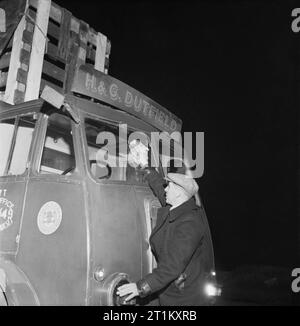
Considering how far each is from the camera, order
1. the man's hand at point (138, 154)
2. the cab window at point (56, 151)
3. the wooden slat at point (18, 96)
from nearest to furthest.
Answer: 1. the man's hand at point (138, 154)
2. the wooden slat at point (18, 96)
3. the cab window at point (56, 151)

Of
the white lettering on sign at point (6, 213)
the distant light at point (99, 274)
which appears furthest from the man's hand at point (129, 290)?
the white lettering on sign at point (6, 213)

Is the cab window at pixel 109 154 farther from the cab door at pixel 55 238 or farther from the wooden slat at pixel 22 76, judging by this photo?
the wooden slat at pixel 22 76

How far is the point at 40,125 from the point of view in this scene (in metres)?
3.11

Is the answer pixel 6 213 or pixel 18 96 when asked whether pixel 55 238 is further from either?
pixel 18 96

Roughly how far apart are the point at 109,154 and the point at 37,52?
1512 mm

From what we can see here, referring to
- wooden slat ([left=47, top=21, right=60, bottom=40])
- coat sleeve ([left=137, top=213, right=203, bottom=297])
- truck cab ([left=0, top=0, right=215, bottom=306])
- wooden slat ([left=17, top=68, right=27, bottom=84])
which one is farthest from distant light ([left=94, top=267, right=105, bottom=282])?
wooden slat ([left=47, top=21, right=60, bottom=40])

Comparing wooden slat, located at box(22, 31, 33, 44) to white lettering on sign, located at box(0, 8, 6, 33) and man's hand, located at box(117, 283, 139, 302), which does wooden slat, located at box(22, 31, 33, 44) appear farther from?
man's hand, located at box(117, 283, 139, 302)

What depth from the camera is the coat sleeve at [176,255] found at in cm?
263

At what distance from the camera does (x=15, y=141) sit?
133 inches

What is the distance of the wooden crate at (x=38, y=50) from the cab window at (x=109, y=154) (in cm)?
61

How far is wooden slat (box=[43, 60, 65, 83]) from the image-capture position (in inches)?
175

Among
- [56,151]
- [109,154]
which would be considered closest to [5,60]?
[56,151]

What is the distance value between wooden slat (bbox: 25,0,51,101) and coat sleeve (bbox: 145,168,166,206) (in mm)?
1761
